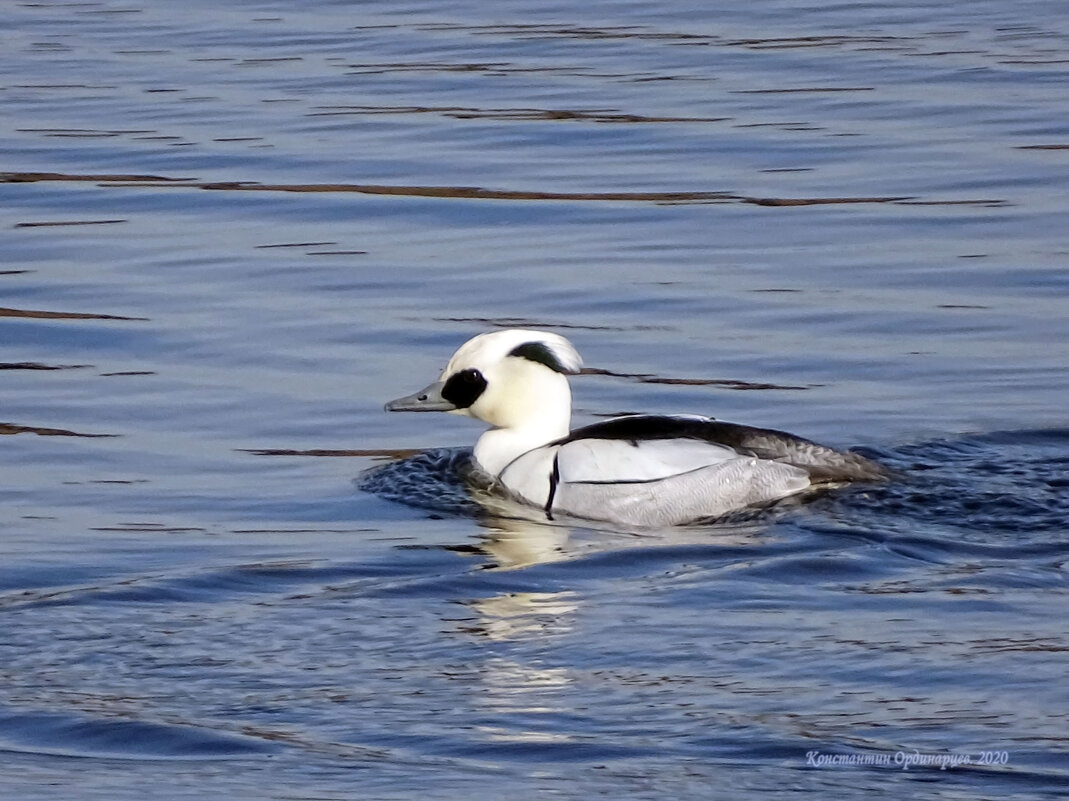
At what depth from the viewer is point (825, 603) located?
673cm

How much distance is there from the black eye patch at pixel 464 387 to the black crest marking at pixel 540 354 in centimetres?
21

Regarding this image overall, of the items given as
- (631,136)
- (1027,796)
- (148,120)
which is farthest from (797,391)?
(148,120)

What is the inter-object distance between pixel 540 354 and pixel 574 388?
1.63 m

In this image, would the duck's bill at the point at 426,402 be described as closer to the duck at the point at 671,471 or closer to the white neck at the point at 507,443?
the white neck at the point at 507,443

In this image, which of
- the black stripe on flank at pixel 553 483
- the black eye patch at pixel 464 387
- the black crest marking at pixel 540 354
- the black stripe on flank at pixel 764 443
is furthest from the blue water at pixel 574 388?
the black crest marking at pixel 540 354

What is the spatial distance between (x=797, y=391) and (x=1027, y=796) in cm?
502

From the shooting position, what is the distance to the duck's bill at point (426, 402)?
354 inches

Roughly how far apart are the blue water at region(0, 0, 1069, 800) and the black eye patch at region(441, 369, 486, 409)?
1.09 feet

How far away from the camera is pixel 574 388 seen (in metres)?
10.6

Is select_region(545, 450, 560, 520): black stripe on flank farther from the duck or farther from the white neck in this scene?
the white neck

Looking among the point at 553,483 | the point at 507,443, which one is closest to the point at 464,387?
the point at 507,443

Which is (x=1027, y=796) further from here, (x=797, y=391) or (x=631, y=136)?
(x=631, y=136)

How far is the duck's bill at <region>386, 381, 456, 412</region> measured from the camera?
899cm

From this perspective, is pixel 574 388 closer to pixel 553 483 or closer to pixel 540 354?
pixel 540 354
